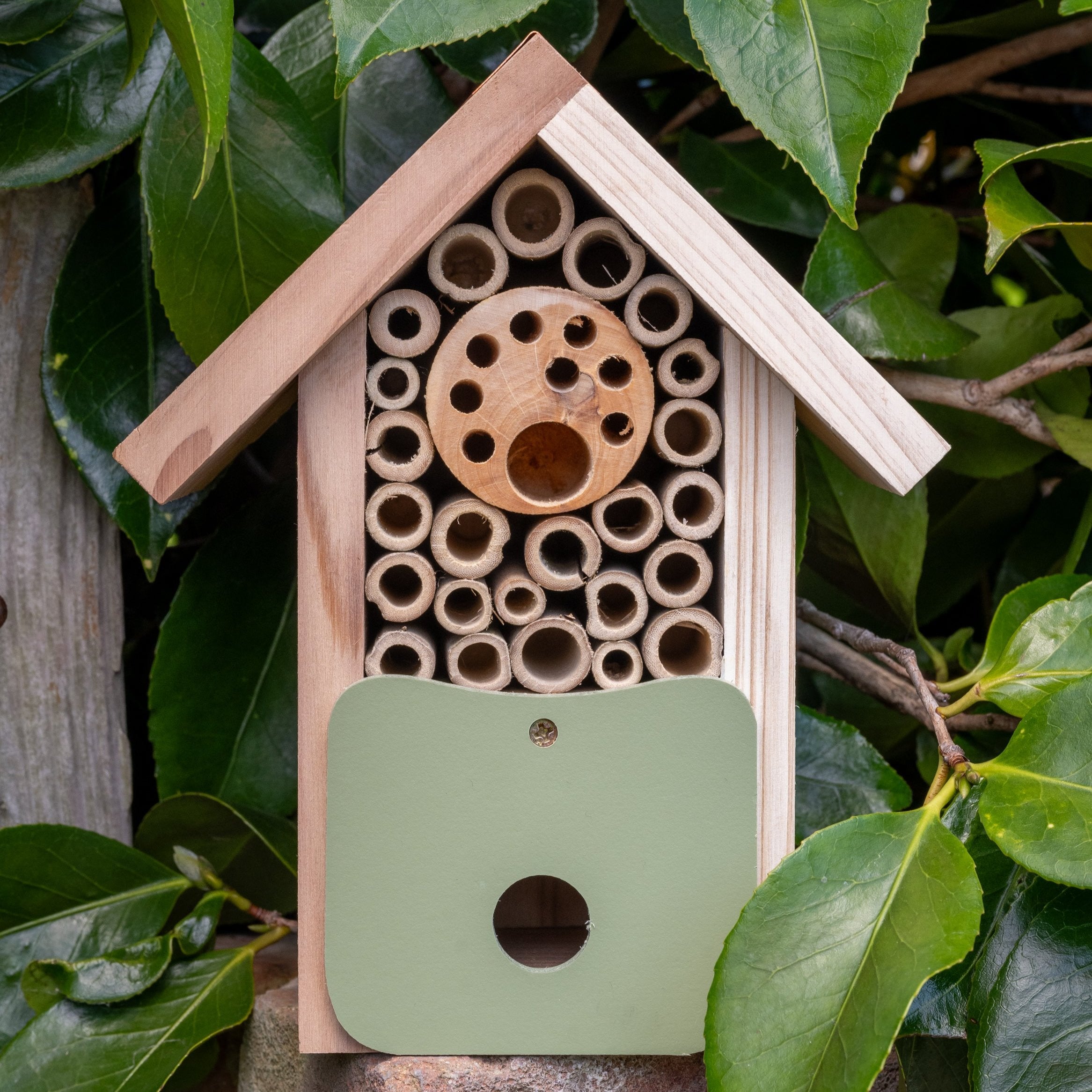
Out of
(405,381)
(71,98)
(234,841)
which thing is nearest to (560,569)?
(405,381)

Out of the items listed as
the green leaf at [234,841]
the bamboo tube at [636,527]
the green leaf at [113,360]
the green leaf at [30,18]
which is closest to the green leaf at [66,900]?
the green leaf at [234,841]

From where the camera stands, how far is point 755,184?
79 cm

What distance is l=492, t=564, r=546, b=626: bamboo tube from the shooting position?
0.54 metres

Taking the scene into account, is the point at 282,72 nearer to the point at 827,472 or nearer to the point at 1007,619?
the point at 827,472

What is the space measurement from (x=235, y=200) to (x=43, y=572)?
30 centimetres

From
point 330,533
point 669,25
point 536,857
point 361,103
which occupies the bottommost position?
point 536,857

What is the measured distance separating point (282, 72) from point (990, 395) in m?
0.55

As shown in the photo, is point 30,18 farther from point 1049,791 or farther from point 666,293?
point 1049,791

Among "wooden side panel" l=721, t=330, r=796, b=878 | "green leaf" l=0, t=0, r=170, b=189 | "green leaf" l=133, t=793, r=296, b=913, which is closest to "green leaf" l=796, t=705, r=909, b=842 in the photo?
"wooden side panel" l=721, t=330, r=796, b=878

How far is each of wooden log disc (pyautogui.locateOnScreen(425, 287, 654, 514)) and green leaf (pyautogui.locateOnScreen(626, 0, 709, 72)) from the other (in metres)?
0.23

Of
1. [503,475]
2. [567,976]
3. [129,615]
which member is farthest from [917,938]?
[129,615]

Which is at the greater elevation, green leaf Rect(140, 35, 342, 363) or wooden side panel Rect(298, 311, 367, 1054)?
green leaf Rect(140, 35, 342, 363)

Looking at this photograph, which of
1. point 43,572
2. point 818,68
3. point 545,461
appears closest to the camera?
point 818,68

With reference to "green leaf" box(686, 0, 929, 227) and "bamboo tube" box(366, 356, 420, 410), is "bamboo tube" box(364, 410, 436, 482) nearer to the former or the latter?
"bamboo tube" box(366, 356, 420, 410)
